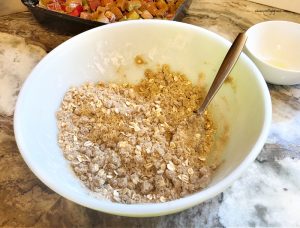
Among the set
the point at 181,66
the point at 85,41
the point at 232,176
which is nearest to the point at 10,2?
the point at 85,41

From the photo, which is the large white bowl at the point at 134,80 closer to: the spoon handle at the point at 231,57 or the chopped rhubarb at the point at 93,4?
the spoon handle at the point at 231,57

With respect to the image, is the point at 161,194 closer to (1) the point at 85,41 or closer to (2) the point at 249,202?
(2) the point at 249,202

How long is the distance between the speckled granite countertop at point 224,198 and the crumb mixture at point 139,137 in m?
0.07

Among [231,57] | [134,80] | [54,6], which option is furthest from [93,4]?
[231,57]

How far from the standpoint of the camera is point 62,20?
0.94 m

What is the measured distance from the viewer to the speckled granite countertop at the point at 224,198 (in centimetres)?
62

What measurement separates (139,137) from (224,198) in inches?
7.8

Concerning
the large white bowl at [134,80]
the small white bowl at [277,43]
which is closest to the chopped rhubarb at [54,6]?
the large white bowl at [134,80]

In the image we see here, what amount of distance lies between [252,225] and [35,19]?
2.73 ft

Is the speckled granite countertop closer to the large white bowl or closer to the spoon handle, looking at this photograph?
the large white bowl

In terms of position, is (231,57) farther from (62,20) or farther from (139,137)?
(62,20)

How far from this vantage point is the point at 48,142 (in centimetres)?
63

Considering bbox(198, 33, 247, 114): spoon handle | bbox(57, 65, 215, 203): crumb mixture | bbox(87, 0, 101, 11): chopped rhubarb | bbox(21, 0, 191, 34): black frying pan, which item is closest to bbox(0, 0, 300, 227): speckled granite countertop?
bbox(57, 65, 215, 203): crumb mixture

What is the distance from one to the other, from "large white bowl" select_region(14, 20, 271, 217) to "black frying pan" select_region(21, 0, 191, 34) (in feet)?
0.46
